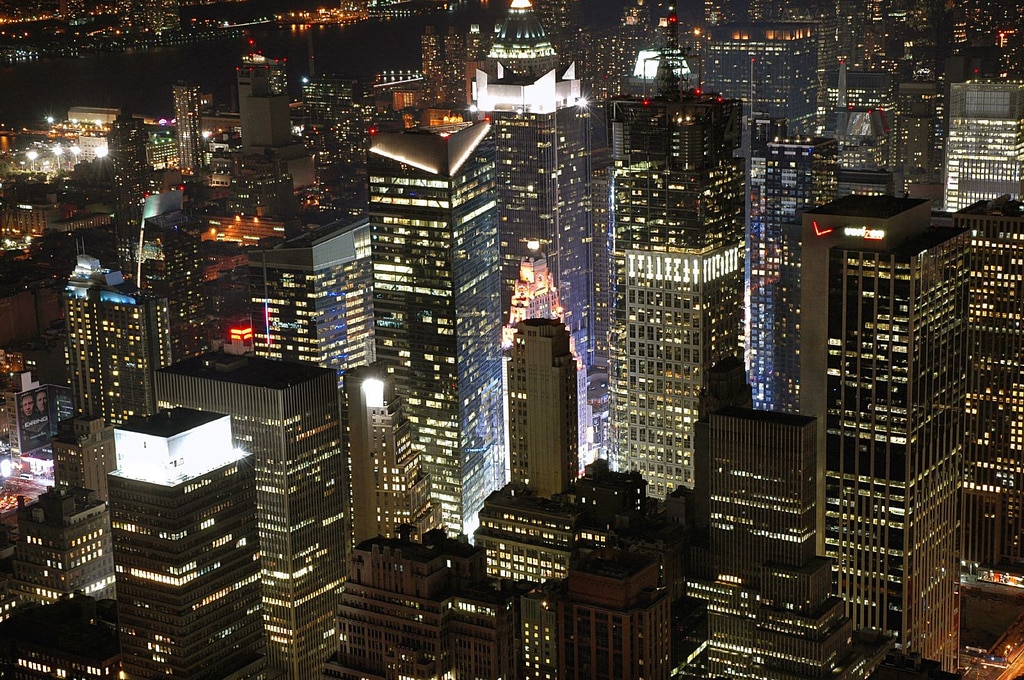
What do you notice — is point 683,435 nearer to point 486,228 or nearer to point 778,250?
point 486,228

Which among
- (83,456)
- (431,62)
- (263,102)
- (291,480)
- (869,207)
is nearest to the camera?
(869,207)

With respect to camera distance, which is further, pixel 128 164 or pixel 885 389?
pixel 128 164

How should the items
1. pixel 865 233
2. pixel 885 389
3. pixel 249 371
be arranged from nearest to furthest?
pixel 865 233 → pixel 885 389 → pixel 249 371

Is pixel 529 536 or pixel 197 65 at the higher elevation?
pixel 197 65

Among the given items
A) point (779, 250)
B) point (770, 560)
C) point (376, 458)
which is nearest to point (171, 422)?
point (376, 458)

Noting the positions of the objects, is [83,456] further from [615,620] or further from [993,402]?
[993,402]

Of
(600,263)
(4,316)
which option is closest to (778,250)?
(600,263)

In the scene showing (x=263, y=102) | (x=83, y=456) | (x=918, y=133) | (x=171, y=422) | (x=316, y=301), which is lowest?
(x=83, y=456)
